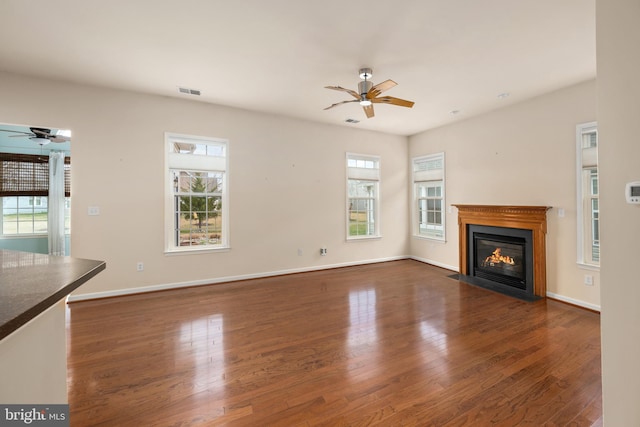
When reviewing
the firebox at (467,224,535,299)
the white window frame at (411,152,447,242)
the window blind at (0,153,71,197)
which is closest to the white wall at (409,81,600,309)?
the white window frame at (411,152,447,242)

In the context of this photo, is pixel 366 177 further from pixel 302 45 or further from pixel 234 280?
pixel 302 45

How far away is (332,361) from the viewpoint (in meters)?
2.40

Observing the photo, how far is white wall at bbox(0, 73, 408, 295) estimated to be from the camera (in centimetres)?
385

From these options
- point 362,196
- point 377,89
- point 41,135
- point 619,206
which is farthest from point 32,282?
point 362,196

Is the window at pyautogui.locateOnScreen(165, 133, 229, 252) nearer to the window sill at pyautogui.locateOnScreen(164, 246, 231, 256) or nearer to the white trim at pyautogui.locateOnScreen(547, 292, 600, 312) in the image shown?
the window sill at pyautogui.locateOnScreen(164, 246, 231, 256)

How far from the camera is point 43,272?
41.9 inches

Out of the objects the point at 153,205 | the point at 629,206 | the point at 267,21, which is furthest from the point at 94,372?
the point at 629,206

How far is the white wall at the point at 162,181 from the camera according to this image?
385cm

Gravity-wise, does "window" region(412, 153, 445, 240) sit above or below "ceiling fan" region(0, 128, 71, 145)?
below

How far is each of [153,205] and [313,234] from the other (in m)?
2.82

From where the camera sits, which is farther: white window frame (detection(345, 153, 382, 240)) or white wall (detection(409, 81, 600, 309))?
white window frame (detection(345, 153, 382, 240))

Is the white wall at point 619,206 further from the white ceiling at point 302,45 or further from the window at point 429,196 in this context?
the window at point 429,196

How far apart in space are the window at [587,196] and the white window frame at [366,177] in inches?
133

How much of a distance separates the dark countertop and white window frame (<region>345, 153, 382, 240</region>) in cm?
498
